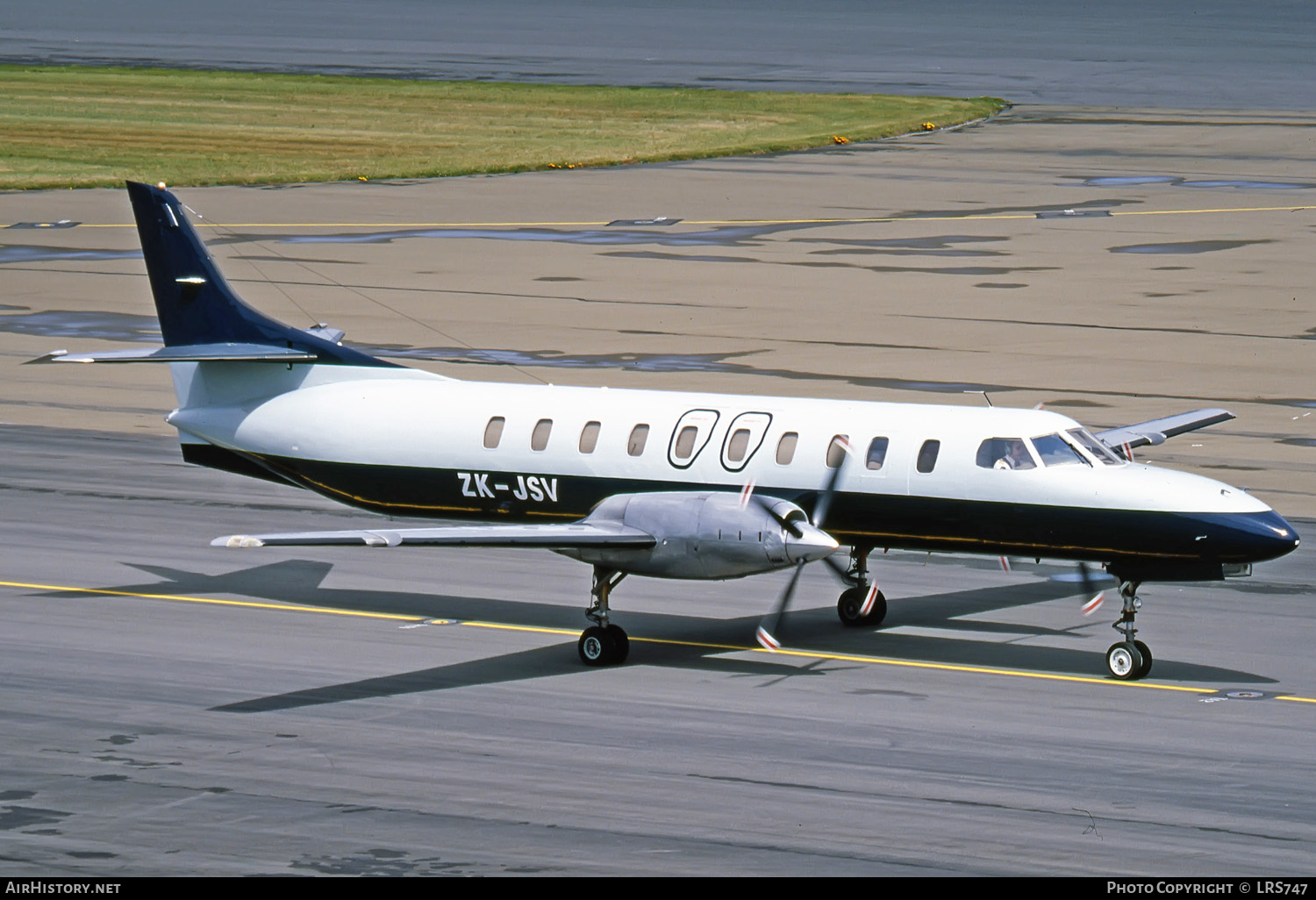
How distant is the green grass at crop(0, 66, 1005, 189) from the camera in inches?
3029

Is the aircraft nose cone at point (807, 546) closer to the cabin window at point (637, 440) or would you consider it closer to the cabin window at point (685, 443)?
the cabin window at point (685, 443)

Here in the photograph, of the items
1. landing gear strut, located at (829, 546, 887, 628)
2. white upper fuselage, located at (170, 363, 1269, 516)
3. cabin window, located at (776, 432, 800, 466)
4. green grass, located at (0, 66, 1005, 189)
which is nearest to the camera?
white upper fuselage, located at (170, 363, 1269, 516)

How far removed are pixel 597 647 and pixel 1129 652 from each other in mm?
6267

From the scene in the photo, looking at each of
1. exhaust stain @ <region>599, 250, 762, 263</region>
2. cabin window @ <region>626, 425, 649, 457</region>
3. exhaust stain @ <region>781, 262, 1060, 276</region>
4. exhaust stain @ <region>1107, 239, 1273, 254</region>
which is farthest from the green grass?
cabin window @ <region>626, 425, 649, 457</region>

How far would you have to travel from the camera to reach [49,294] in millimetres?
53062

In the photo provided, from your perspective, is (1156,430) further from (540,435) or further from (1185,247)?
(1185,247)

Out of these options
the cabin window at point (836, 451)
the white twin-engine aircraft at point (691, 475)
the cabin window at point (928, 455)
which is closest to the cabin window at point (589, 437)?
the white twin-engine aircraft at point (691, 475)

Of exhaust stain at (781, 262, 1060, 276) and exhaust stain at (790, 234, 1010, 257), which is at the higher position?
exhaust stain at (790, 234, 1010, 257)

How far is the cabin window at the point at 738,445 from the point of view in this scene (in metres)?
24.7

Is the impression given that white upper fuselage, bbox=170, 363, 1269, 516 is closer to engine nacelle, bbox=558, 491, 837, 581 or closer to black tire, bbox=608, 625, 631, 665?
engine nacelle, bbox=558, 491, 837, 581

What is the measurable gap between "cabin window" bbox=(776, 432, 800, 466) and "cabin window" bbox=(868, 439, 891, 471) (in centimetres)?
92

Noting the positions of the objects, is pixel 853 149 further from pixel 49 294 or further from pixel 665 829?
pixel 665 829

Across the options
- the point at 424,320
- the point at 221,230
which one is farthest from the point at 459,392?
the point at 221,230
